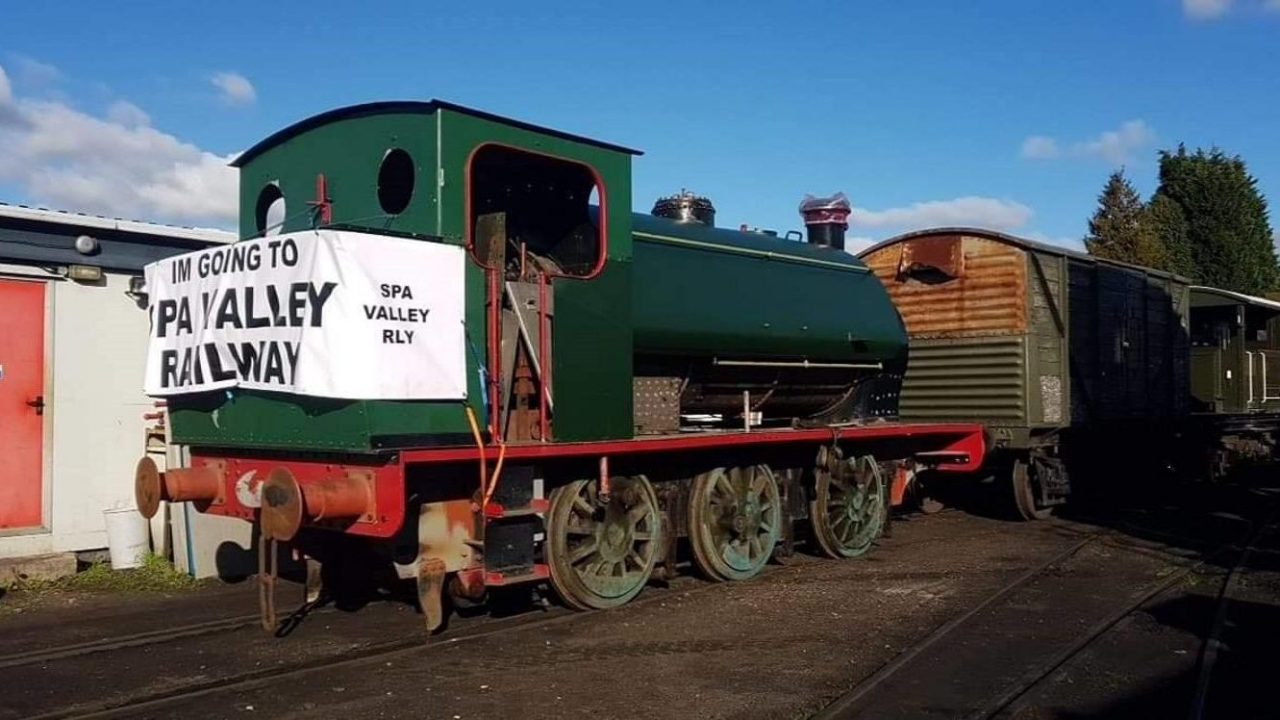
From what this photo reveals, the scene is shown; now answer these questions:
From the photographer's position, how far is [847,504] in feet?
34.1

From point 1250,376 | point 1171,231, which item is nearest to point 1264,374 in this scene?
point 1250,376

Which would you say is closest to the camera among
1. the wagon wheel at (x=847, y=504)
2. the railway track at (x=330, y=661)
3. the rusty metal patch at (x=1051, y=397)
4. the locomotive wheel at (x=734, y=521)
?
the railway track at (x=330, y=661)

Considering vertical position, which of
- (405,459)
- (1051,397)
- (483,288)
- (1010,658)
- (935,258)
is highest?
(935,258)

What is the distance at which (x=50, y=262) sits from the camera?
9.49 metres

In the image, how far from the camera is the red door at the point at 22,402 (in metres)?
9.21

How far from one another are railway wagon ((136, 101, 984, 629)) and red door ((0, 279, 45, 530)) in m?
2.59

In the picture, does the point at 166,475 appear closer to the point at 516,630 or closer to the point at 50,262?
the point at 516,630

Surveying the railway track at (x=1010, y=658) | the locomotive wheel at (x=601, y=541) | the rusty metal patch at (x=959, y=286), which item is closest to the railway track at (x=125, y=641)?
the locomotive wheel at (x=601, y=541)

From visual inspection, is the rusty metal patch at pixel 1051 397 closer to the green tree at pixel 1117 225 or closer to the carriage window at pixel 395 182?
the carriage window at pixel 395 182

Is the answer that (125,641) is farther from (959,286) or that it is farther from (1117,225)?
(1117,225)

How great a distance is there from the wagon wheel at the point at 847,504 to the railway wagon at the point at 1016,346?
220 cm

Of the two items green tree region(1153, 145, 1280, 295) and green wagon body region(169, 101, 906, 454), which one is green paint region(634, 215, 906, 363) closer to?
green wagon body region(169, 101, 906, 454)

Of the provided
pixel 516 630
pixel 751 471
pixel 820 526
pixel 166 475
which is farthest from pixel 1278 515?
pixel 166 475

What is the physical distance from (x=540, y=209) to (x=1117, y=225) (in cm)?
3336
